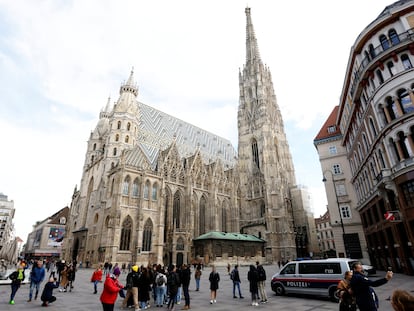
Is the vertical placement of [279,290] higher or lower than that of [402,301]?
lower

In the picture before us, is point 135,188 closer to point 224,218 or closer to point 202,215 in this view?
point 202,215

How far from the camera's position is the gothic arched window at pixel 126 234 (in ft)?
114

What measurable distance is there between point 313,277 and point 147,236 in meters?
29.8

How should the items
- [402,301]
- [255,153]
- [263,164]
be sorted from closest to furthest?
[402,301]
[263,164]
[255,153]

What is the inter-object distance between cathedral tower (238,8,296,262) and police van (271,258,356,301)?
3657cm

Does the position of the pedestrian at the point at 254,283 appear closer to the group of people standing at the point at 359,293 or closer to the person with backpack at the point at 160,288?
the person with backpack at the point at 160,288

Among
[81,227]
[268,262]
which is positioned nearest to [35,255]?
[81,227]

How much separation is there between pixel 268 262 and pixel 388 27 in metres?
40.1

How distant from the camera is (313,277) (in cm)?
1162

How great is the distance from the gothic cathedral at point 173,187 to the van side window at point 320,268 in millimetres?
27756

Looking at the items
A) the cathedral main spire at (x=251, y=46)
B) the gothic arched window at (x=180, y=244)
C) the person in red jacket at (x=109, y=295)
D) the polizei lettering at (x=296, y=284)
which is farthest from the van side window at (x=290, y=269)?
the cathedral main spire at (x=251, y=46)

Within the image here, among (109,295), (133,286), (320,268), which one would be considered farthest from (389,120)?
(109,295)

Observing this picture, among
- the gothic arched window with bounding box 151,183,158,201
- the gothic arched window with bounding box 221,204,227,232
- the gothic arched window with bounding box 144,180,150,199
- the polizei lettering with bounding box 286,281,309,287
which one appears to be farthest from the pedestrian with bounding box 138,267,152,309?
the gothic arched window with bounding box 221,204,227,232

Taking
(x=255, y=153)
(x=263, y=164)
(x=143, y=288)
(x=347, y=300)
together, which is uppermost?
(x=255, y=153)
